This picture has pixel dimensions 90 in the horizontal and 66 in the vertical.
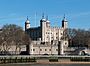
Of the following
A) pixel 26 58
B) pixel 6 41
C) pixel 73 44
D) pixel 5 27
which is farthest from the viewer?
pixel 73 44

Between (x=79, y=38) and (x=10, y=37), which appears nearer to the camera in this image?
(x=10, y=37)

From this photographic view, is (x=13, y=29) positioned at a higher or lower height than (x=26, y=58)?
higher

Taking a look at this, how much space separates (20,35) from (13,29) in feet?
→ 11.7

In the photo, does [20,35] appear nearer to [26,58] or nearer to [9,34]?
[9,34]

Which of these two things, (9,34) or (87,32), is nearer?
(9,34)

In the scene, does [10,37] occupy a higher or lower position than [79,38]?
lower

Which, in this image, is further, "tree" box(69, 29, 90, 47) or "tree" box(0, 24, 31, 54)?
"tree" box(69, 29, 90, 47)

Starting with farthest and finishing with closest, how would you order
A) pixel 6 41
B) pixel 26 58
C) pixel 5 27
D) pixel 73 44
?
pixel 73 44, pixel 5 27, pixel 6 41, pixel 26 58

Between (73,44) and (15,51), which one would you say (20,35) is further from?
(73,44)

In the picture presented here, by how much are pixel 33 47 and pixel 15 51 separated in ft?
22.3

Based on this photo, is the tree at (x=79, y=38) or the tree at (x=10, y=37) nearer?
the tree at (x=10, y=37)

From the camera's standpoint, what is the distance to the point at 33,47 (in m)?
141

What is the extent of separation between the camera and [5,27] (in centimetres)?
14550

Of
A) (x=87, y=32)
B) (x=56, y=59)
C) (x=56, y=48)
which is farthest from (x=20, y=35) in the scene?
(x=87, y=32)
